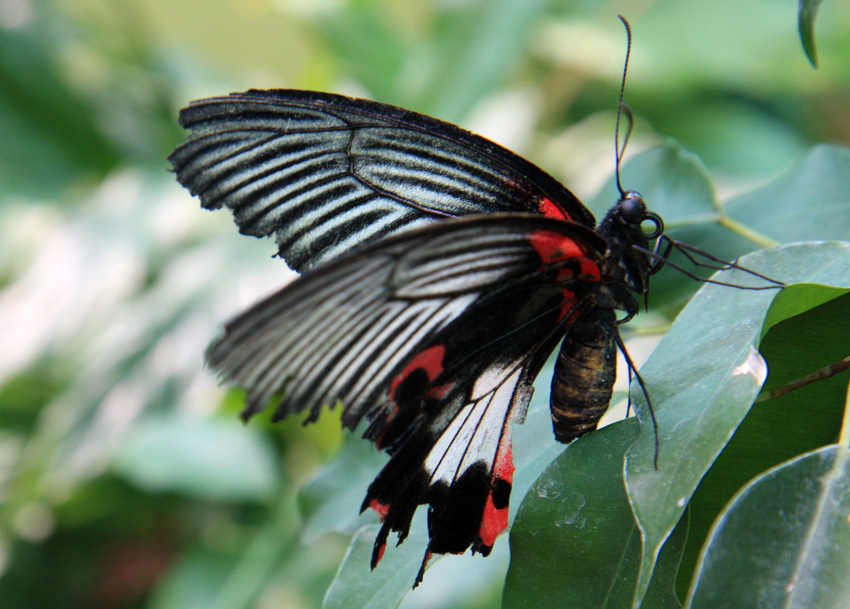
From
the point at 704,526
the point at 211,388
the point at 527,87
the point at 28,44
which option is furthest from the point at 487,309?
the point at 28,44

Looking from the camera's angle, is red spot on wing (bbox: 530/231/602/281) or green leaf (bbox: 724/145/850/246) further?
green leaf (bbox: 724/145/850/246)

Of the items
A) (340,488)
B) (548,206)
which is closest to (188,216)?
(340,488)

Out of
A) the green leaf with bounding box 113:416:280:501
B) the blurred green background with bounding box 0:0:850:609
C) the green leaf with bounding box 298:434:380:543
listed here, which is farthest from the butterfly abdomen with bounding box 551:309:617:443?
the green leaf with bounding box 113:416:280:501

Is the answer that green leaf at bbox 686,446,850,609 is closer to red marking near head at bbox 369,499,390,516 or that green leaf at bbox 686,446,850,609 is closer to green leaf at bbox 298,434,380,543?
red marking near head at bbox 369,499,390,516

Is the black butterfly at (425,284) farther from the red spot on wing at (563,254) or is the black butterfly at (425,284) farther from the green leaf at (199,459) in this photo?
the green leaf at (199,459)

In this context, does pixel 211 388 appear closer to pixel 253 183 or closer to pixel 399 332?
pixel 253 183
